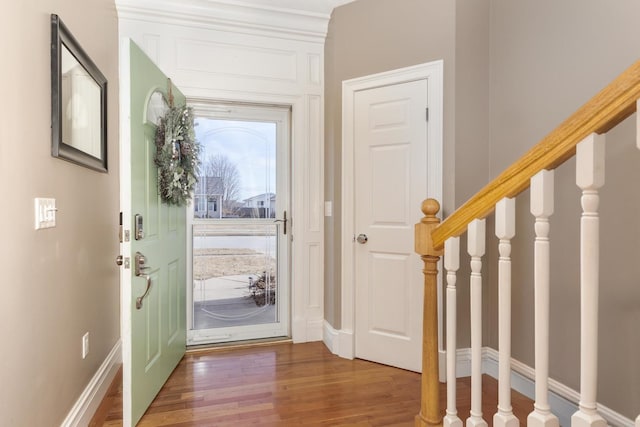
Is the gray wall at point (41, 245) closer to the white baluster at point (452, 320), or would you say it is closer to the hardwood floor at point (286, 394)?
the hardwood floor at point (286, 394)

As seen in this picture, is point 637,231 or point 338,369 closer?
point 637,231

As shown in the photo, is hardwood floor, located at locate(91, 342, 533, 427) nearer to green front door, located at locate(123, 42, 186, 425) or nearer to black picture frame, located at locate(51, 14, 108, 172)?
green front door, located at locate(123, 42, 186, 425)

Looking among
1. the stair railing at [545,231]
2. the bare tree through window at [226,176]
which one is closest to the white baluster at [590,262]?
the stair railing at [545,231]

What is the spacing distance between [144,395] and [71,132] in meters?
1.46

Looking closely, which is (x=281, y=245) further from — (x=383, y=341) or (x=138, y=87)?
(x=138, y=87)

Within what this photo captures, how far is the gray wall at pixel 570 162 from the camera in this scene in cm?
170

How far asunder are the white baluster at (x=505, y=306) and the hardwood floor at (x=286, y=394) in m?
1.06

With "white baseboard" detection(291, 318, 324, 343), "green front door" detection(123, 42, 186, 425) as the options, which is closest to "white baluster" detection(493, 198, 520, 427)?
"green front door" detection(123, 42, 186, 425)

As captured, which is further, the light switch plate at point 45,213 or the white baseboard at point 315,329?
the white baseboard at point 315,329

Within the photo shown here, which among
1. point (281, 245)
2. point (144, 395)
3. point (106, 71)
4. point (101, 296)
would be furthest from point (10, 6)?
point (281, 245)

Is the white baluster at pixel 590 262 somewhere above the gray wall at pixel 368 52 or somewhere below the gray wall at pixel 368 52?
below

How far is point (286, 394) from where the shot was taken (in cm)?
230

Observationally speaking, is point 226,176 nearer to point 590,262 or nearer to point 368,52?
point 368,52

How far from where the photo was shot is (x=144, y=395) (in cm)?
207
